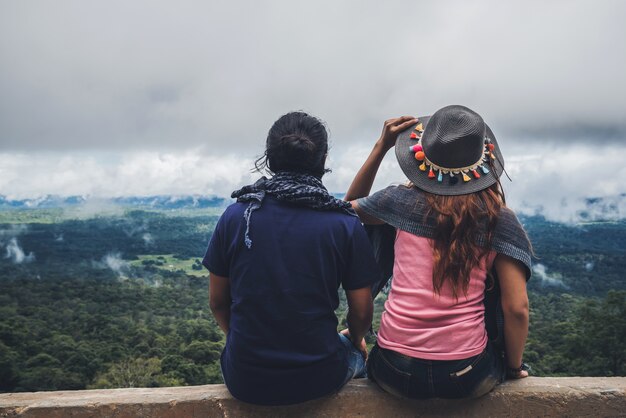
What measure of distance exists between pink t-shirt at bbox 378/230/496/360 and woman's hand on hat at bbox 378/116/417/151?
56 centimetres

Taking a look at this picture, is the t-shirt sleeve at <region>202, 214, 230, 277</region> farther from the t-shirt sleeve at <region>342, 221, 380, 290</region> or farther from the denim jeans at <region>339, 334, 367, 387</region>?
the denim jeans at <region>339, 334, 367, 387</region>

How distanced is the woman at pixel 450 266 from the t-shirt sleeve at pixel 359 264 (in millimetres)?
147

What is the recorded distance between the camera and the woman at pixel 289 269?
1747 mm

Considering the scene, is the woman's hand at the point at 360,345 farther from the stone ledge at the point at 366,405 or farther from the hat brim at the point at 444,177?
the hat brim at the point at 444,177

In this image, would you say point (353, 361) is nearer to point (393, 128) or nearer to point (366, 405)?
point (366, 405)

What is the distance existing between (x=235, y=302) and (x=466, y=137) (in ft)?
3.88

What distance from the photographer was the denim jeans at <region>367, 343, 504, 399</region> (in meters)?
1.83

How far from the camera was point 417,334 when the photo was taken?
1835mm

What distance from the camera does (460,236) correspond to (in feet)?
5.87

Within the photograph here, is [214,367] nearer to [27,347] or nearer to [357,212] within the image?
[27,347]

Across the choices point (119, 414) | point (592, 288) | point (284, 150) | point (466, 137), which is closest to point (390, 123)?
point (466, 137)

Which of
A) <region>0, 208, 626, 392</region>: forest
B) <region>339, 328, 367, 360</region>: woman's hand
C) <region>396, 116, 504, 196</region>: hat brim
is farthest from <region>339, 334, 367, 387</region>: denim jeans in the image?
<region>396, 116, 504, 196</region>: hat brim

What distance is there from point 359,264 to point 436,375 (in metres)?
0.56

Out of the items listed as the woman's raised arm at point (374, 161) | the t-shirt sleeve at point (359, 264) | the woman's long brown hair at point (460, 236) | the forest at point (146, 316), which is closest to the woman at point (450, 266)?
the woman's long brown hair at point (460, 236)
